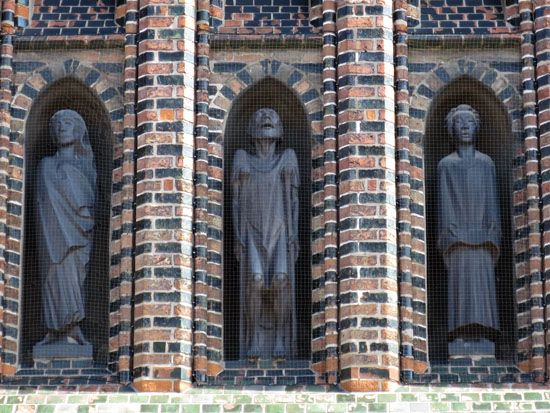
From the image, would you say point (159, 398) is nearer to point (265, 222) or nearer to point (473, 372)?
point (265, 222)

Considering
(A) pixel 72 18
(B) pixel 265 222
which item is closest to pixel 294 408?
(B) pixel 265 222

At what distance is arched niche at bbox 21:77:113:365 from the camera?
22.1 meters

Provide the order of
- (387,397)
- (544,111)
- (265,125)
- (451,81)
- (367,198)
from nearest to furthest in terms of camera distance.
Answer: (387,397), (367,198), (544,111), (265,125), (451,81)

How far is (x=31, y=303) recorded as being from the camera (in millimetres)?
22219

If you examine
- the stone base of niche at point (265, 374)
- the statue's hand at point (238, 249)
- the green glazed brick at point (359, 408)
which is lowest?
the green glazed brick at point (359, 408)

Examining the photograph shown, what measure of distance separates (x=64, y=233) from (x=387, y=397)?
330 cm

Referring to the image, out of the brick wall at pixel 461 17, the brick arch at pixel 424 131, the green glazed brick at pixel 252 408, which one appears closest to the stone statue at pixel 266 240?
the green glazed brick at pixel 252 408

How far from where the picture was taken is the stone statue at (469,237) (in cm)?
2205

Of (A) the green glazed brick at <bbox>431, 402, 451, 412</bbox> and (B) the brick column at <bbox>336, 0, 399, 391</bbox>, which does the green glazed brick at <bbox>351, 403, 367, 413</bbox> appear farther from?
(A) the green glazed brick at <bbox>431, 402, 451, 412</bbox>

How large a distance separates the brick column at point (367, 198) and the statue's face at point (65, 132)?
2444mm

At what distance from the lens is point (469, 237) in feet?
72.9

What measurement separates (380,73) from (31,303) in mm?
3756

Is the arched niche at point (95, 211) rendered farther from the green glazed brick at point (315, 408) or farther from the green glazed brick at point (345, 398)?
the green glazed brick at point (345, 398)

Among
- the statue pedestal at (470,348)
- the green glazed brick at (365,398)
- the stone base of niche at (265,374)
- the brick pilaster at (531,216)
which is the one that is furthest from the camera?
the statue pedestal at (470,348)
